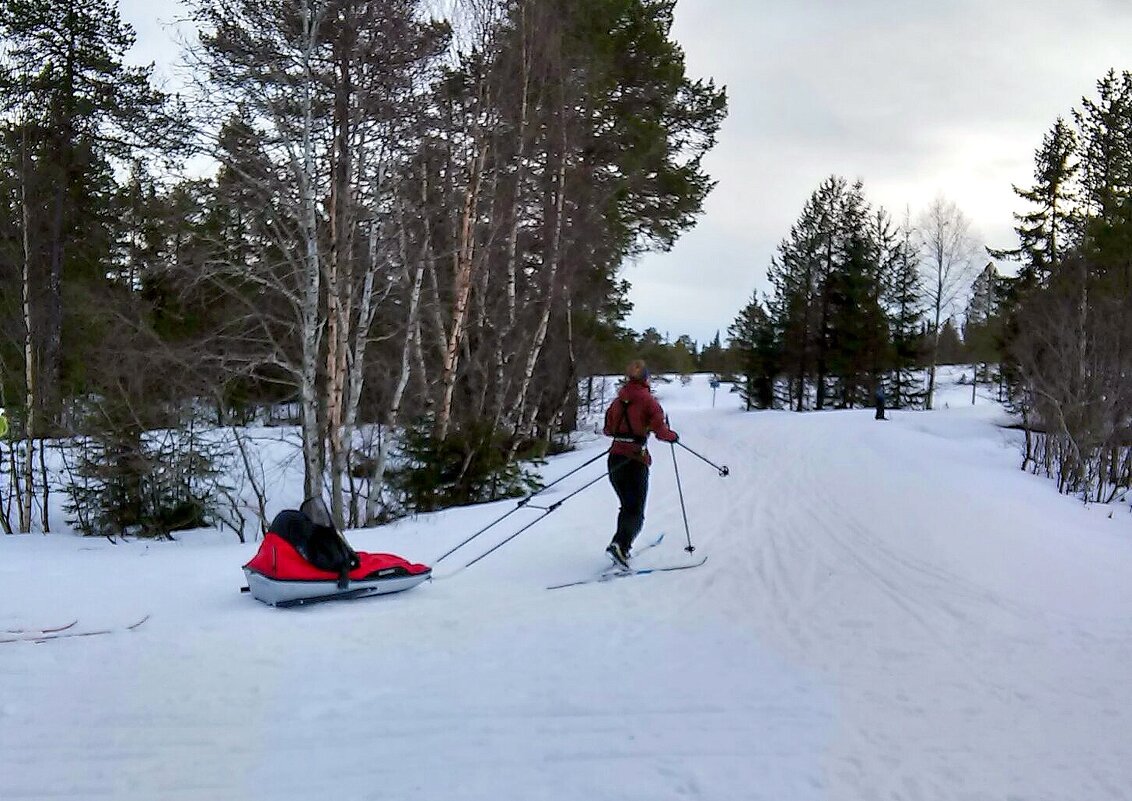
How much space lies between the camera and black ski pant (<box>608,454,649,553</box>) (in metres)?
7.45

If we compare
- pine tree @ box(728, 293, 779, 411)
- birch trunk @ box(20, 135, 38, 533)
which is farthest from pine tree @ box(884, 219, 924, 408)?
birch trunk @ box(20, 135, 38, 533)

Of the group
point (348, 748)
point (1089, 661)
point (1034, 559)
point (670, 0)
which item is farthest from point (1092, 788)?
point (670, 0)

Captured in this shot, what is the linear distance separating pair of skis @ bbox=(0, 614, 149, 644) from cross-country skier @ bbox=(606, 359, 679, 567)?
13.4 ft

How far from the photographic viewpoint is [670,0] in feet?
70.4

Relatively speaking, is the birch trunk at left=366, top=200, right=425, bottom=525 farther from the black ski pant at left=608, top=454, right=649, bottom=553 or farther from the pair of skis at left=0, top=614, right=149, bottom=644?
the pair of skis at left=0, top=614, right=149, bottom=644

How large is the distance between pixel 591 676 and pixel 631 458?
9.83 feet

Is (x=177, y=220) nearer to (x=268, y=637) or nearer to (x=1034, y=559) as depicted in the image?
(x=268, y=637)

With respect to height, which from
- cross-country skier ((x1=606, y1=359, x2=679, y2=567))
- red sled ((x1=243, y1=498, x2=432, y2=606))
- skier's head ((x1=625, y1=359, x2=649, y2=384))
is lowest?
red sled ((x1=243, y1=498, x2=432, y2=606))

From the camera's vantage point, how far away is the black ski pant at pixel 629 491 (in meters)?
7.45

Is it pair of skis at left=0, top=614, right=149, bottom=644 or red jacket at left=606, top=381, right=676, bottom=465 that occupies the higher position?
red jacket at left=606, top=381, right=676, bottom=465

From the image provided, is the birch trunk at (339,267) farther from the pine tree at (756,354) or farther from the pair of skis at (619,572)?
the pine tree at (756,354)

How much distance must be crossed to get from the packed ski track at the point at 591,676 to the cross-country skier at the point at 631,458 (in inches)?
17.0

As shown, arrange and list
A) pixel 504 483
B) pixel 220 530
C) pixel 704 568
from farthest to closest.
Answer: pixel 220 530, pixel 504 483, pixel 704 568

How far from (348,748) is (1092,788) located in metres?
3.39
